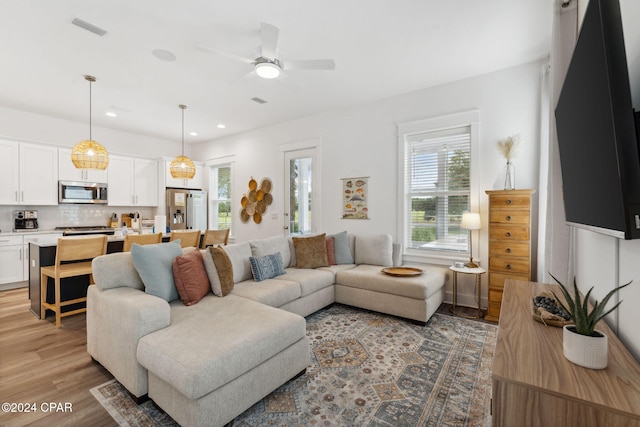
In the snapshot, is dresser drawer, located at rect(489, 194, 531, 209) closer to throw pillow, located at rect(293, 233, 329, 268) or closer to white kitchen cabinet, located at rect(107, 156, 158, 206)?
throw pillow, located at rect(293, 233, 329, 268)

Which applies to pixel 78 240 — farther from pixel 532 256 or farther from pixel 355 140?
pixel 532 256

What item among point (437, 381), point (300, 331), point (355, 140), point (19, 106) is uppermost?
point (19, 106)

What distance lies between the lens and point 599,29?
3.29 feet

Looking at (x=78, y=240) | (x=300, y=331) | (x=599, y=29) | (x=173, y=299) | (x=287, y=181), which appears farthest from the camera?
(x=287, y=181)

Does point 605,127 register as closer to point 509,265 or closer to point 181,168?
point 509,265

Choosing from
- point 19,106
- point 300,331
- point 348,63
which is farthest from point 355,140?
point 19,106

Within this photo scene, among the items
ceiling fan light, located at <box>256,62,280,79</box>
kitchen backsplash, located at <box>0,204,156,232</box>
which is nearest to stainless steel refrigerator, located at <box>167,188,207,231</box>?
kitchen backsplash, located at <box>0,204,156,232</box>

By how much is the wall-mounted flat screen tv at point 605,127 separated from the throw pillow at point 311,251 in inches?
113

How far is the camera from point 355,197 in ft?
15.4

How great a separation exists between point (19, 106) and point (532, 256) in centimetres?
748

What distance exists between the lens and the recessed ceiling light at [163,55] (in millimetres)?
3027

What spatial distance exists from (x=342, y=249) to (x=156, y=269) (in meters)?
2.46

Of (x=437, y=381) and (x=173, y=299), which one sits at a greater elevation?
(x=173, y=299)

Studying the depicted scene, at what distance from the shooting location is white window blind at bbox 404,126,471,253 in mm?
3859
